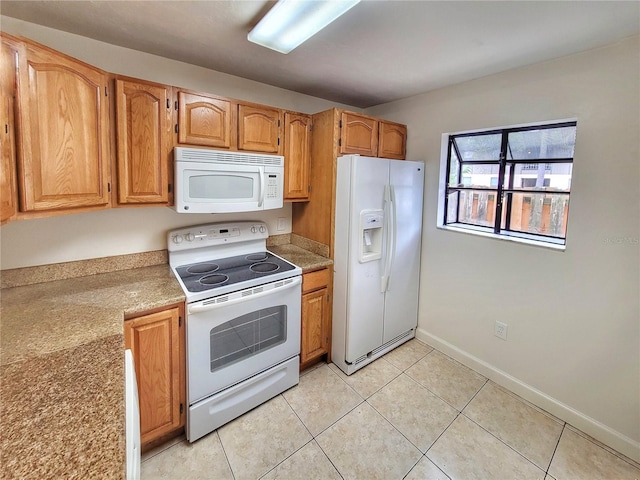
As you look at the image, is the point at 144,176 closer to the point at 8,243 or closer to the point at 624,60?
the point at 8,243

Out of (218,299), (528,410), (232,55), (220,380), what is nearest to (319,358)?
(220,380)

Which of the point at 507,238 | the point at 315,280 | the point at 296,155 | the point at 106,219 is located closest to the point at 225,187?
the point at 296,155

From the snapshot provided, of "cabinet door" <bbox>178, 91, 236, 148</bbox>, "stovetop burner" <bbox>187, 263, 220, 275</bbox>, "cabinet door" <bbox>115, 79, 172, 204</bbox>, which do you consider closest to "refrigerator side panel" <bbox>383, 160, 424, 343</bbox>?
"cabinet door" <bbox>178, 91, 236, 148</bbox>

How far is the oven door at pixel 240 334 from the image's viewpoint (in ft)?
5.63

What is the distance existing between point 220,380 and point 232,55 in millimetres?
2080

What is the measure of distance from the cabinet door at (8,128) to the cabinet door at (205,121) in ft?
2.47

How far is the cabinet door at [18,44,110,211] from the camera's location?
1246 mm

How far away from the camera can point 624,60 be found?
1619 mm

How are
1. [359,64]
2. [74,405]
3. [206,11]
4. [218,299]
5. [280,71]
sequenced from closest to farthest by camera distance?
[74,405], [206,11], [218,299], [359,64], [280,71]

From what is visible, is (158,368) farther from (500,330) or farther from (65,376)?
(500,330)

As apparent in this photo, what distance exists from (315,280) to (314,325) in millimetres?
377

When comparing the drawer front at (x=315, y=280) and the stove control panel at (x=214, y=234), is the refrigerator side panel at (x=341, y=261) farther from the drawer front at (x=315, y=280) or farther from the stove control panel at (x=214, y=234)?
the stove control panel at (x=214, y=234)

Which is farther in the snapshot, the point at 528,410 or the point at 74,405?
the point at 528,410

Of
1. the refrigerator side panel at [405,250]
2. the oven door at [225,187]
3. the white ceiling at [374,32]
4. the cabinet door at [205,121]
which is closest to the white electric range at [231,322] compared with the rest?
the oven door at [225,187]
